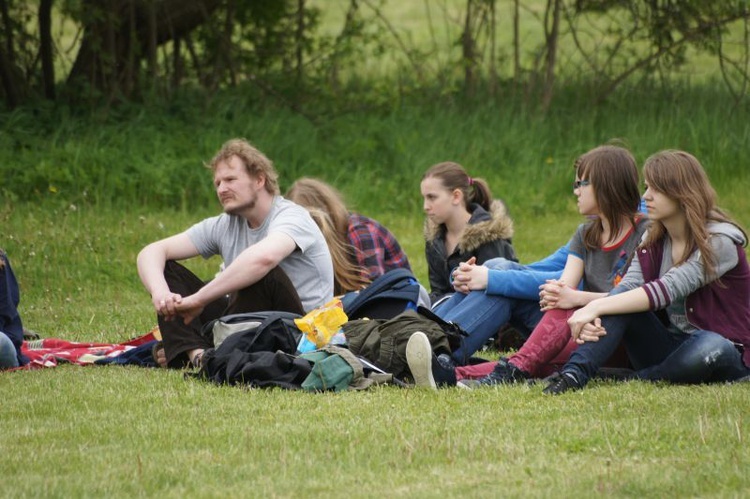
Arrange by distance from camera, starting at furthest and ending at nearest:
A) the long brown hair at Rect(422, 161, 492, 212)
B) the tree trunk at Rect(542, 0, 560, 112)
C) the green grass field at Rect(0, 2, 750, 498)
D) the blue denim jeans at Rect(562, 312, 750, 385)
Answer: the tree trunk at Rect(542, 0, 560, 112) → the long brown hair at Rect(422, 161, 492, 212) → the blue denim jeans at Rect(562, 312, 750, 385) → the green grass field at Rect(0, 2, 750, 498)

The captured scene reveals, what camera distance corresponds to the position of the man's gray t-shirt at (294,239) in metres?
6.92

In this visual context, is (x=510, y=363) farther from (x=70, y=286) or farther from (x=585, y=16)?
(x=585, y=16)

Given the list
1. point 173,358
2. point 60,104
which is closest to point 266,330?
point 173,358

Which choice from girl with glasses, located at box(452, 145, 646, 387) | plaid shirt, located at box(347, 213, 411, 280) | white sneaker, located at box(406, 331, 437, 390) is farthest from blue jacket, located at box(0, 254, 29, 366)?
girl with glasses, located at box(452, 145, 646, 387)

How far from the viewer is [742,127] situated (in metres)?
13.6

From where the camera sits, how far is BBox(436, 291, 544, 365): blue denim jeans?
21.8ft

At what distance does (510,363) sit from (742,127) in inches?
328

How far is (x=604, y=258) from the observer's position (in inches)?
256

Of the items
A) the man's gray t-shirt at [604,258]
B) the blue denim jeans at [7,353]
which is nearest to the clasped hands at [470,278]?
the man's gray t-shirt at [604,258]

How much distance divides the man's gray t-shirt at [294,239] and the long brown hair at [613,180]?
1.54 meters

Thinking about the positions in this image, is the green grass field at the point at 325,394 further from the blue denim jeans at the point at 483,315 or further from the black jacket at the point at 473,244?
the black jacket at the point at 473,244

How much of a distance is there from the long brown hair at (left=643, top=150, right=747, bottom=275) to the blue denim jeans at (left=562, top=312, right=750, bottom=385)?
0.33m

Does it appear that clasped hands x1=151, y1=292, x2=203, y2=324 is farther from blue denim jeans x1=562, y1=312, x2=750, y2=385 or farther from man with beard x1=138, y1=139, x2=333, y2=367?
blue denim jeans x1=562, y1=312, x2=750, y2=385

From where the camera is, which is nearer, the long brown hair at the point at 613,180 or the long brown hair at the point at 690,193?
the long brown hair at the point at 690,193
